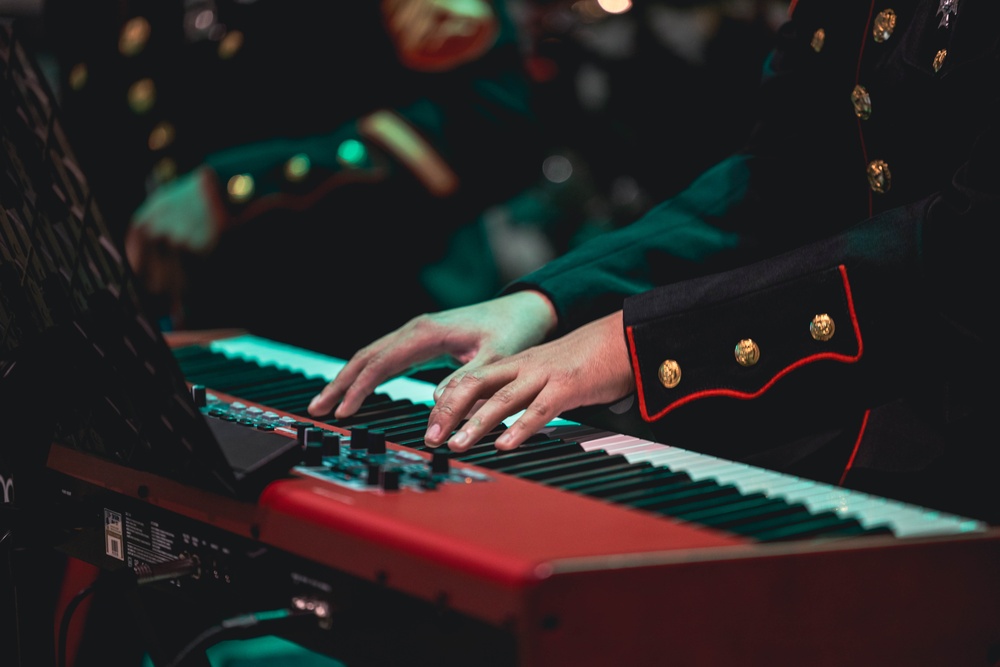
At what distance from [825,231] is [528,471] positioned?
0.63 meters

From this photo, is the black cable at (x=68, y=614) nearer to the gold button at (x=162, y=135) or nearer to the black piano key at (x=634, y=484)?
the black piano key at (x=634, y=484)

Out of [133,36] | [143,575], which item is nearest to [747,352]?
[143,575]

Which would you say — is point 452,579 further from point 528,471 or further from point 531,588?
point 528,471

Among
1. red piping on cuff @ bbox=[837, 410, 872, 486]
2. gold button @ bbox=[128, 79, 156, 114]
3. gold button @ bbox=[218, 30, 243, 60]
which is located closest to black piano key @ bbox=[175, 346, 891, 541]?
red piping on cuff @ bbox=[837, 410, 872, 486]

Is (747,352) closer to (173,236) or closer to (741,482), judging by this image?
(741,482)

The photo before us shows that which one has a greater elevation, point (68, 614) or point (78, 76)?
point (78, 76)

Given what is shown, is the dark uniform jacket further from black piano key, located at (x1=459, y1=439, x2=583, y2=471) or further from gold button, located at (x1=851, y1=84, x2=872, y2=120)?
black piano key, located at (x1=459, y1=439, x2=583, y2=471)

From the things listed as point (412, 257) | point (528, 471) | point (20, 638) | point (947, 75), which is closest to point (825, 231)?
→ point (947, 75)

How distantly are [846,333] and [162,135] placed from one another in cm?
210

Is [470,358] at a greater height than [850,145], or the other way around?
[850,145]

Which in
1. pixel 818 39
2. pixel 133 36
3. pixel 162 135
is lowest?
pixel 162 135

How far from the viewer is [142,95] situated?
2674 mm

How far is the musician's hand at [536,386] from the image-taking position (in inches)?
39.6

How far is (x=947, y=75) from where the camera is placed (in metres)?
1.05
